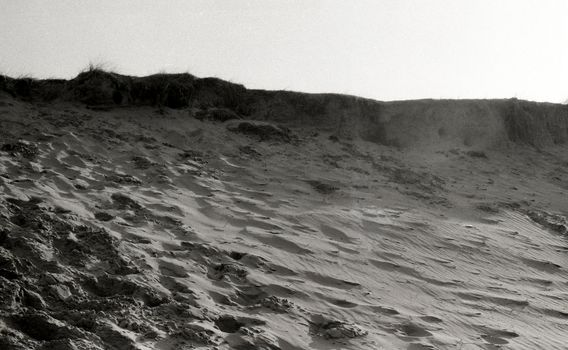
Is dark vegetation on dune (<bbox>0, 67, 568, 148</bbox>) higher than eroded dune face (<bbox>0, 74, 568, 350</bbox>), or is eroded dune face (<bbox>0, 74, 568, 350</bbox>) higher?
dark vegetation on dune (<bbox>0, 67, 568, 148</bbox>)

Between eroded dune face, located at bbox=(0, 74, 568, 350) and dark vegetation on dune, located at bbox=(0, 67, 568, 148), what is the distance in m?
0.05

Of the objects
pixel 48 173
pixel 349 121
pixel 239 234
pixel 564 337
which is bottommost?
pixel 564 337

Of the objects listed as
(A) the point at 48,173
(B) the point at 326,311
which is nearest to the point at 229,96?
(A) the point at 48,173

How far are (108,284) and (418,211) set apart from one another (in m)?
3.87

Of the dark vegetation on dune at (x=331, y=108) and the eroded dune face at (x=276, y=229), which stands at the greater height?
the dark vegetation on dune at (x=331, y=108)

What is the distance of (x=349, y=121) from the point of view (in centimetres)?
912

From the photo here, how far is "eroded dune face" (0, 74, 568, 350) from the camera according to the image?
3605mm

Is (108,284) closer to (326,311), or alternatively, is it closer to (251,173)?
(326,311)

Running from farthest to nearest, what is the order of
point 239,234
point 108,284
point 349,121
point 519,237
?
point 349,121, point 519,237, point 239,234, point 108,284

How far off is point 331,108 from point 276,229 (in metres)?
4.22

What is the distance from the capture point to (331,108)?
9.17m

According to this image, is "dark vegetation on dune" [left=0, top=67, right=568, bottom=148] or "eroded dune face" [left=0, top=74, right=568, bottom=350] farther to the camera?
"dark vegetation on dune" [left=0, top=67, right=568, bottom=148]

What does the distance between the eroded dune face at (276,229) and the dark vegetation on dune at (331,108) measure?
0.15 ft

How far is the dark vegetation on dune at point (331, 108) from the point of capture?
7.91 meters
